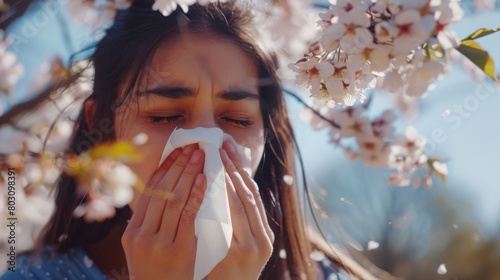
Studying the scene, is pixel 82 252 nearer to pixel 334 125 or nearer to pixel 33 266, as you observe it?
pixel 33 266

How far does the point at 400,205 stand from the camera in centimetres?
632

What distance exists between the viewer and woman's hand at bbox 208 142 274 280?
1.32 meters

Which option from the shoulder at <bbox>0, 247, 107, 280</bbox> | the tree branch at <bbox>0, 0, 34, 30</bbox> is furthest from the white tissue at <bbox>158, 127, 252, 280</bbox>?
the shoulder at <bbox>0, 247, 107, 280</bbox>

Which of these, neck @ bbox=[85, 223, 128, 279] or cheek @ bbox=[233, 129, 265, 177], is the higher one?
cheek @ bbox=[233, 129, 265, 177]

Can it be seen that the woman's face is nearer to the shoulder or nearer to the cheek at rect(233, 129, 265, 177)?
the cheek at rect(233, 129, 265, 177)

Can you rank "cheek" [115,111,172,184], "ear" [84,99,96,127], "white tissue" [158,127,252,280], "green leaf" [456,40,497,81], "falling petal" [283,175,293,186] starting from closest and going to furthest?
"green leaf" [456,40,497,81], "white tissue" [158,127,252,280], "cheek" [115,111,172,184], "ear" [84,99,96,127], "falling petal" [283,175,293,186]

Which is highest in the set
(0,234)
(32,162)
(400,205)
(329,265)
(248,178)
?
(32,162)

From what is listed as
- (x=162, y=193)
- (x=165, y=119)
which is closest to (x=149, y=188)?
(x=162, y=193)

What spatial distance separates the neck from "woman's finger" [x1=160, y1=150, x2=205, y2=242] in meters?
0.37

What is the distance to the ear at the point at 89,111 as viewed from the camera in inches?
65.4

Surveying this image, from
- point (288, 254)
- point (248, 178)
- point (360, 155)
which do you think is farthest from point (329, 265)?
point (248, 178)

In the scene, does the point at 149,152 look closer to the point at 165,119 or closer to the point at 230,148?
the point at 165,119

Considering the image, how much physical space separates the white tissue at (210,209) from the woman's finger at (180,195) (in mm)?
20

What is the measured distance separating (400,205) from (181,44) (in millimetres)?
5232
